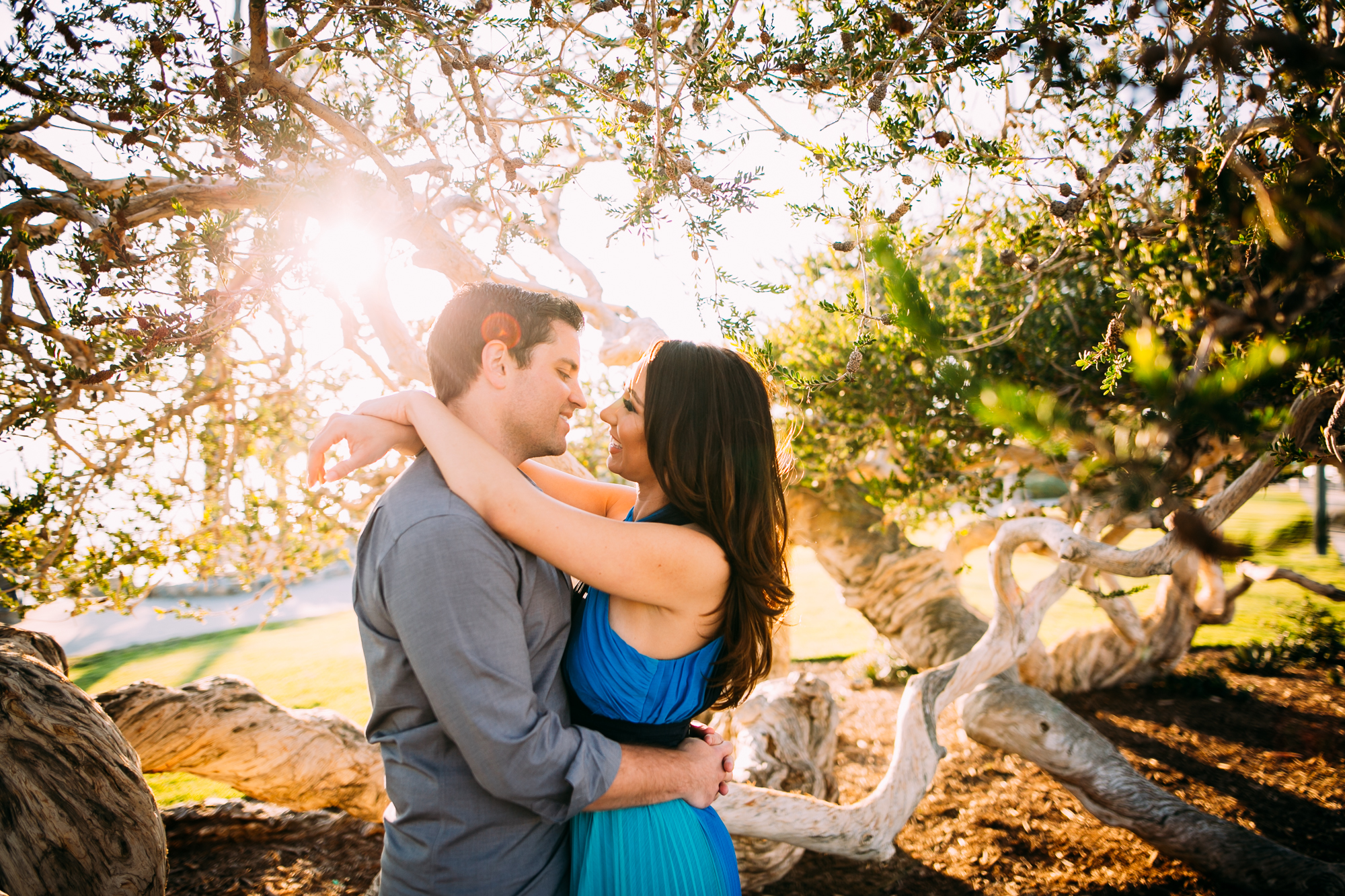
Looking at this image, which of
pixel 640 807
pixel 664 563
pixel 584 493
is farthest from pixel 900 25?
pixel 640 807

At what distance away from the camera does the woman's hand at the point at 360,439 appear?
1971mm

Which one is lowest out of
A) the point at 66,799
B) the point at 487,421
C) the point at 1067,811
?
the point at 1067,811

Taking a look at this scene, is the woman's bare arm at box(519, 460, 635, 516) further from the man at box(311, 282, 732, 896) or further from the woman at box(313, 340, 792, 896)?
the man at box(311, 282, 732, 896)

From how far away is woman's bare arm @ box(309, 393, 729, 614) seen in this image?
5.74ft

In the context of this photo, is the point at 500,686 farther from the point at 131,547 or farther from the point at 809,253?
the point at 809,253

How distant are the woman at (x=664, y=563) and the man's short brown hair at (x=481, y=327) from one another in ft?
A: 0.50

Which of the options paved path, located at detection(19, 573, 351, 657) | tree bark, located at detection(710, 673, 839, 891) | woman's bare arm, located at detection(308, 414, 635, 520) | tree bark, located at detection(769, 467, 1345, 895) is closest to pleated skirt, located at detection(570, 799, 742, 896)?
woman's bare arm, located at detection(308, 414, 635, 520)

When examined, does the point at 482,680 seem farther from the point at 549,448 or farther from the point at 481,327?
the point at 481,327

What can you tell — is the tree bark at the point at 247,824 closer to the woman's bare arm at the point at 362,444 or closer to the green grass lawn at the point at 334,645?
the green grass lawn at the point at 334,645

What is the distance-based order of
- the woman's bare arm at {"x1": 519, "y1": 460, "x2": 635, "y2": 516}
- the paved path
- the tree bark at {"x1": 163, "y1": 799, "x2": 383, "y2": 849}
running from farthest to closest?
1. the paved path
2. the tree bark at {"x1": 163, "y1": 799, "x2": 383, "y2": 849}
3. the woman's bare arm at {"x1": 519, "y1": 460, "x2": 635, "y2": 516}

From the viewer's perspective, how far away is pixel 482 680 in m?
1.55

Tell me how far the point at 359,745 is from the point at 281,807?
1.17m

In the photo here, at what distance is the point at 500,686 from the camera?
1560 mm

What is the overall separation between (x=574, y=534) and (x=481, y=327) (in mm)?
737
